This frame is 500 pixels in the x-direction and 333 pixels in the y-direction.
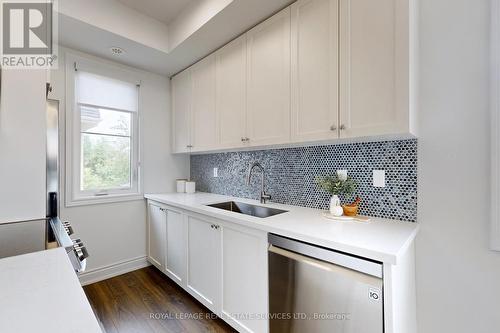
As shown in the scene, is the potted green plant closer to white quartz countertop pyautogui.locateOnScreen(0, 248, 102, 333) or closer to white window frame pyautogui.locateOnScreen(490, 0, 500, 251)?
white window frame pyautogui.locateOnScreen(490, 0, 500, 251)

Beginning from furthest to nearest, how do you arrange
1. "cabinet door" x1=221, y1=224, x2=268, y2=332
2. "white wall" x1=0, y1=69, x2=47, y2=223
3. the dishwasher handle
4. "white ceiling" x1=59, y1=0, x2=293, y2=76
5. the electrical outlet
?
"white ceiling" x1=59, y1=0, x2=293, y2=76 → the electrical outlet → "cabinet door" x1=221, y1=224, x2=268, y2=332 → "white wall" x1=0, y1=69, x2=47, y2=223 → the dishwasher handle

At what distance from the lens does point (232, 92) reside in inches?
83.5

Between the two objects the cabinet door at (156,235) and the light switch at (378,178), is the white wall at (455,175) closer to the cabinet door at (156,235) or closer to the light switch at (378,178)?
the light switch at (378,178)

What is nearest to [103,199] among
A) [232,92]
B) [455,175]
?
[232,92]

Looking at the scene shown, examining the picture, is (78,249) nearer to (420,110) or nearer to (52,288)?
(52,288)

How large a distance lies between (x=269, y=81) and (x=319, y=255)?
4.25ft

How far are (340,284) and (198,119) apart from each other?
2.08m

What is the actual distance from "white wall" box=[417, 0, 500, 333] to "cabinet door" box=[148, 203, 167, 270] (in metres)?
2.22

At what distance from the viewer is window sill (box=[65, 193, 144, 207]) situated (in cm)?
234

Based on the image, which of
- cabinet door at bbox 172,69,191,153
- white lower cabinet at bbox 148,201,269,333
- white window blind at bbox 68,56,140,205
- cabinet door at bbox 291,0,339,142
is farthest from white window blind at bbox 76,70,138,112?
cabinet door at bbox 291,0,339,142

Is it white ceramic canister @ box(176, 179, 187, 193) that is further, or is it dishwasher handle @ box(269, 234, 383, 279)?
white ceramic canister @ box(176, 179, 187, 193)

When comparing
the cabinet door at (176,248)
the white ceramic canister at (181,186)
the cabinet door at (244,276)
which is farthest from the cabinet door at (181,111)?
the cabinet door at (244,276)

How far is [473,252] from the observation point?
1.23 m

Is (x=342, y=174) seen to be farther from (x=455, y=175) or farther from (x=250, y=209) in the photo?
(x=250, y=209)
